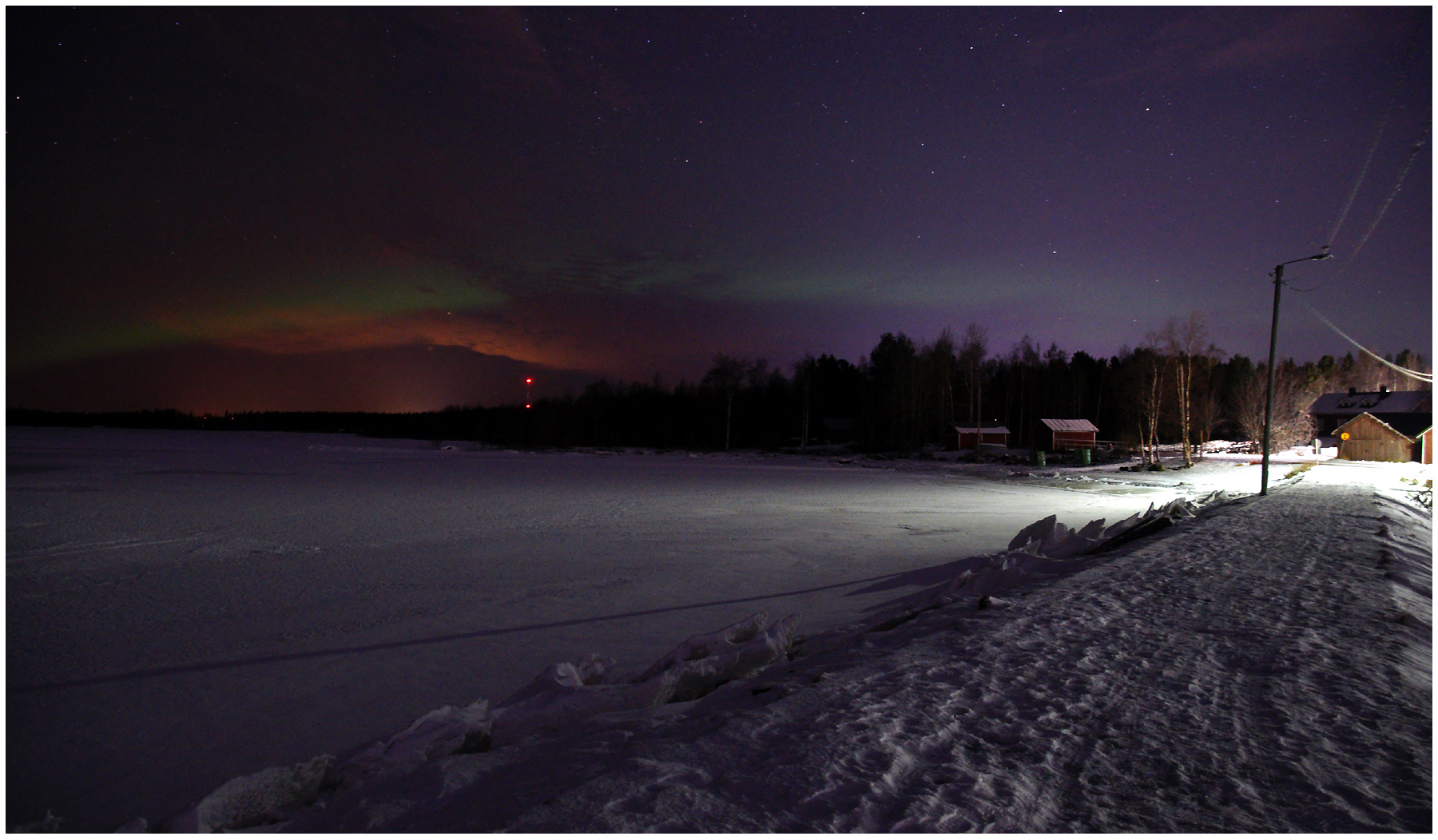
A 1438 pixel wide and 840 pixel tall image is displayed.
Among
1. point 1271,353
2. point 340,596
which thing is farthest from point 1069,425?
point 340,596

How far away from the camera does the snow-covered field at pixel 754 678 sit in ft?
9.78

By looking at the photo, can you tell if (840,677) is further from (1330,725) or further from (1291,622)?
(1291,622)

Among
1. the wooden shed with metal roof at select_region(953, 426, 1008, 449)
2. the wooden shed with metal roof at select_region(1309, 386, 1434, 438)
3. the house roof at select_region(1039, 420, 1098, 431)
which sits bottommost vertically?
the wooden shed with metal roof at select_region(953, 426, 1008, 449)

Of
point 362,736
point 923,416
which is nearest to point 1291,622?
point 362,736

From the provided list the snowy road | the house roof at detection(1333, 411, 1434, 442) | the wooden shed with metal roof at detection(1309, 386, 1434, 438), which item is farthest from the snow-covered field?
the wooden shed with metal roof at detection(1309, 386, 1434, 438)

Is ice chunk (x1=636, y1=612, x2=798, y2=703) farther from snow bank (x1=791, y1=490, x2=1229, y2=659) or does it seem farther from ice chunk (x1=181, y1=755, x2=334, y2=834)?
ice chunk (x1=181, y1=755, x2=334, y2=834)

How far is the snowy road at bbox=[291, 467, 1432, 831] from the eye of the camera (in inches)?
111

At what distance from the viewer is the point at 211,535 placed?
12.8 m

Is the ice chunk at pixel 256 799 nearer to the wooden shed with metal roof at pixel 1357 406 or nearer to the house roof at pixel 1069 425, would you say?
the house roof at pixel 1069 425

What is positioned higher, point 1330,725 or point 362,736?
point 1330,725

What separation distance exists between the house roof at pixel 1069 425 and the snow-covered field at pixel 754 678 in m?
41.4

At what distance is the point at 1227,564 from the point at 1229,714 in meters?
4.94

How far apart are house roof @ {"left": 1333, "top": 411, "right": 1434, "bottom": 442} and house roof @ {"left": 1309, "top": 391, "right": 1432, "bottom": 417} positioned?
10.4 m

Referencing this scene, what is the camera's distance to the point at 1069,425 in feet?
175
